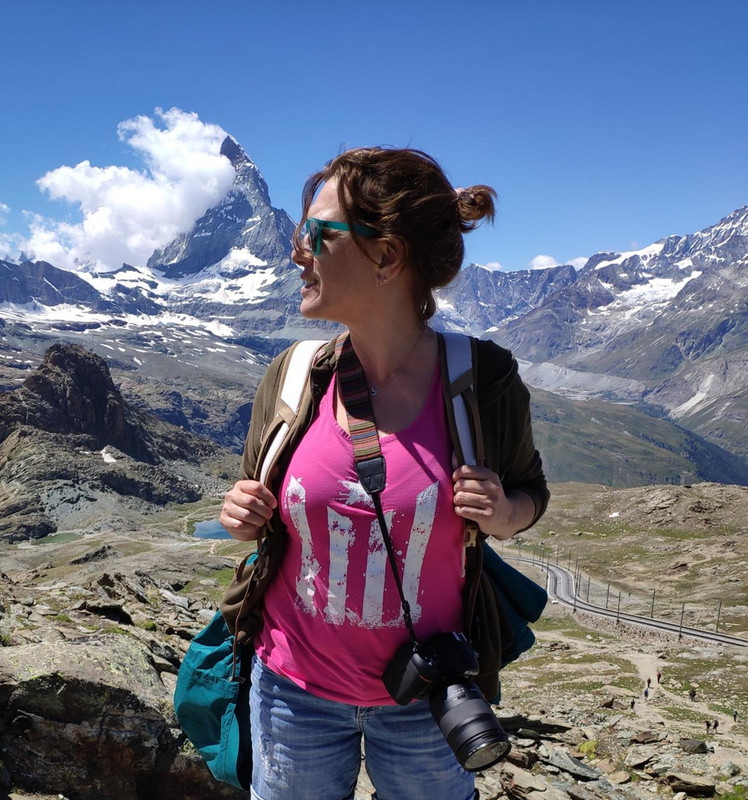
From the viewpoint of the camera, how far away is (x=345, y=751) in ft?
14.5

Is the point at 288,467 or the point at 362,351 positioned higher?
the point at 362,351

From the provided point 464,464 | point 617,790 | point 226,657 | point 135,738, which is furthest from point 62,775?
point 617,790

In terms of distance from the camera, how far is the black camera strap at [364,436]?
13.1ft

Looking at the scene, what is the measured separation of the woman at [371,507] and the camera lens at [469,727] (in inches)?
12.8

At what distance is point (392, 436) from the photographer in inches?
167

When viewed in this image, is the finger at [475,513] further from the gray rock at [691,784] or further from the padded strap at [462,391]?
the gray rock at [691,784]

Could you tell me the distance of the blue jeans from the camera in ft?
14.0

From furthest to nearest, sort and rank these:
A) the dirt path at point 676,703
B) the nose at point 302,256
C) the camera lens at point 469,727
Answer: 1. the dirt path at point 676,703
2. the nose at point 302,256
3. the camera lens at point 469,727

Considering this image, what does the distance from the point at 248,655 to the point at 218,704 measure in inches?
22.8

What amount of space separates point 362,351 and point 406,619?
194 cm

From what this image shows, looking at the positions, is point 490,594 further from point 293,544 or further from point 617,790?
point 617,790

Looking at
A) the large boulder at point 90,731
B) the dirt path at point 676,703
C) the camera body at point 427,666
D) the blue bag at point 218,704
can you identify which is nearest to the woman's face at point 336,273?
the camera body at point 427,666

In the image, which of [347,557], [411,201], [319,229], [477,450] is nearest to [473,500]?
[477,450]

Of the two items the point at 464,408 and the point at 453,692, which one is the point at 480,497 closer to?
the point at 464,408
